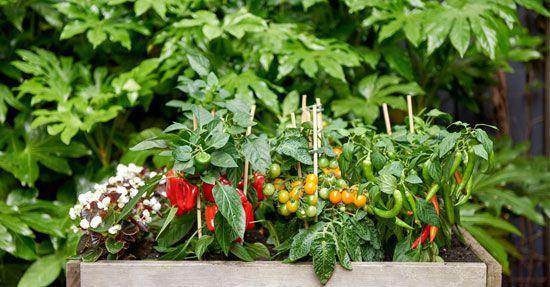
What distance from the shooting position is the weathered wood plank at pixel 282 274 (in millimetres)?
1249

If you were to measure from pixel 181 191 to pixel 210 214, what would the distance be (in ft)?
0.26

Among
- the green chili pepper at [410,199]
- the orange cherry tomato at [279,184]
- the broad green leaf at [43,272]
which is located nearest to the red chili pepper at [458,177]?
the green chili pepper at [410,199]

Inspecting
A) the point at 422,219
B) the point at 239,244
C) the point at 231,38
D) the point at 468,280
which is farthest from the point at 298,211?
the point at 231,38

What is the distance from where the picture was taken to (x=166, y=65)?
203cm

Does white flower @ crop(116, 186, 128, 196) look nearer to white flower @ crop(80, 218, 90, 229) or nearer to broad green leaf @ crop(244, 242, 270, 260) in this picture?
white flower @ crop(80, 218, 90, 229)

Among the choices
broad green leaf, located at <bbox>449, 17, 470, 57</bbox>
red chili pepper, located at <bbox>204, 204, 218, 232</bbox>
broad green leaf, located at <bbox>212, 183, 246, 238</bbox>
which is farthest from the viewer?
broad green leaf, located at <bbox>449, 17, 470, 57</bbox>

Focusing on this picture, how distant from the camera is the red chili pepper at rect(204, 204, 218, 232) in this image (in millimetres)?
1315

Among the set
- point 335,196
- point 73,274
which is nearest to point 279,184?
point 335,196

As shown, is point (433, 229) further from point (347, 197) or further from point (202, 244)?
point (202, 244)

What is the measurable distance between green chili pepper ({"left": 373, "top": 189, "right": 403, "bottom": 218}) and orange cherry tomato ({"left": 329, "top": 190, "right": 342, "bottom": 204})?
80 millimetres

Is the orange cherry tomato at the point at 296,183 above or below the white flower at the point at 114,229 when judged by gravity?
above

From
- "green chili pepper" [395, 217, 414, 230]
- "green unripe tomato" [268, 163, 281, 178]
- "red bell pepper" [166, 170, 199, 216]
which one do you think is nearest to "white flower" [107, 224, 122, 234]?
"red bell pepper" [166, 170, 199, 216]

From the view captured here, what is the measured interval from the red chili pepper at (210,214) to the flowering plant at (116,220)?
12cm

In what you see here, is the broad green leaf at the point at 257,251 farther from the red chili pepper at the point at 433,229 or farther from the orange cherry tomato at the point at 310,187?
the red chili pepper at the point at 433,229
